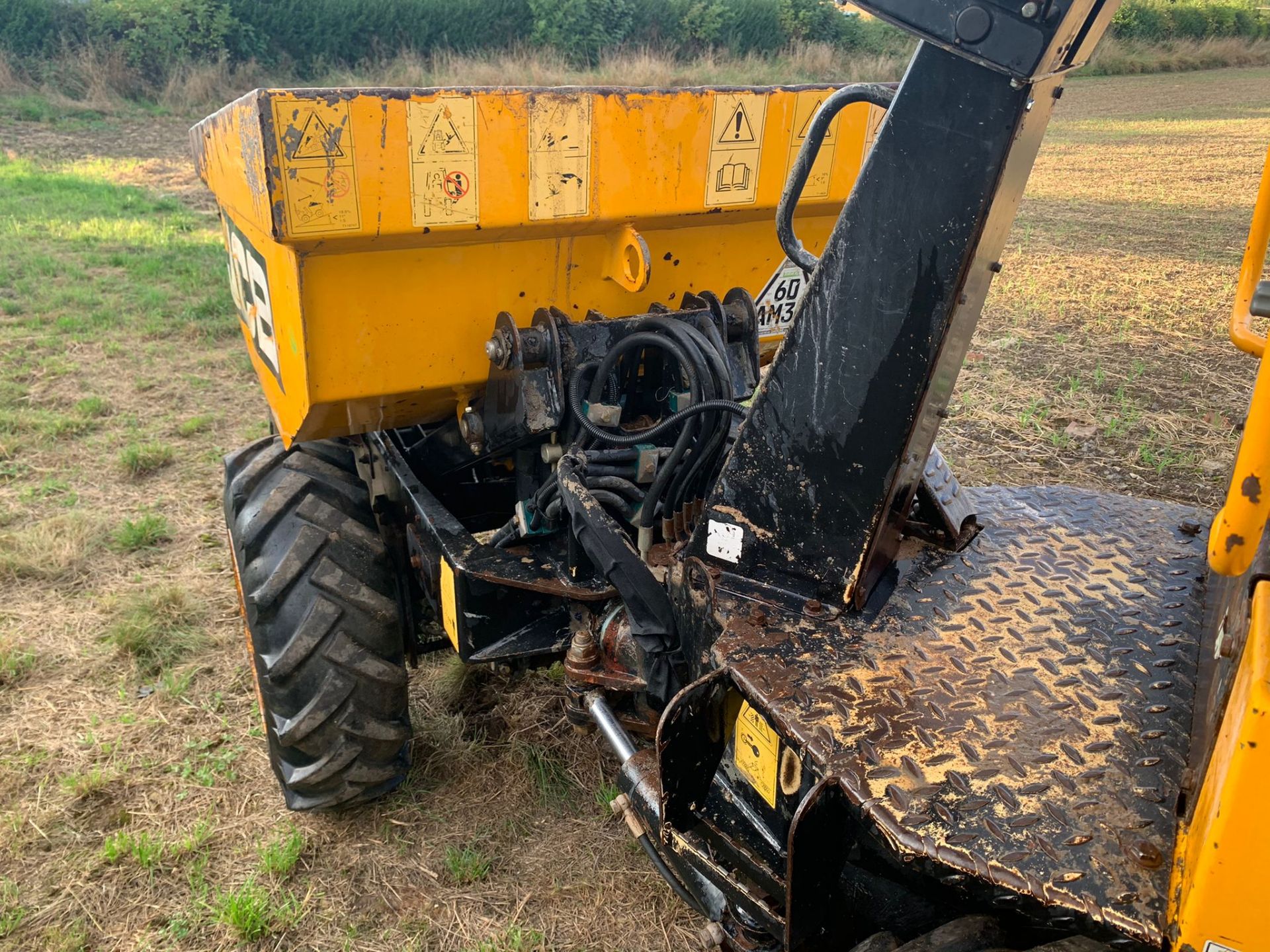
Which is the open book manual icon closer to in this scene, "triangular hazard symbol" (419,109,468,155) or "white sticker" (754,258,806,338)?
"white sticker" (754,258,806,338)

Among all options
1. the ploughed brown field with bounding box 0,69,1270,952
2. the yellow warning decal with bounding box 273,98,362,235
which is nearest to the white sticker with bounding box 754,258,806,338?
the yellow warning decal with bounding box 273,98,362,235

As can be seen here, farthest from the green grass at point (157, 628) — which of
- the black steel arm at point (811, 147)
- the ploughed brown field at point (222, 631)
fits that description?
the black steel arm at point (811, 147)

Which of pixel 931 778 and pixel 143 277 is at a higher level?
pixel 931 778

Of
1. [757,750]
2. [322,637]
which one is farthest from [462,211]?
[757,750]

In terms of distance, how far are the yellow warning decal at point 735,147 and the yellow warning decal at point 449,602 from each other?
3.68 ft

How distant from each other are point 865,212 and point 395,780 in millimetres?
2004

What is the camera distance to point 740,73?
20938 millimetres

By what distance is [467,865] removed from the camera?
252cm

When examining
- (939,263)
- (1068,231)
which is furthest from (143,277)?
(1068,231)

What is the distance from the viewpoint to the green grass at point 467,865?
2.50m

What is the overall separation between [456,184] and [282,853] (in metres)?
1.78

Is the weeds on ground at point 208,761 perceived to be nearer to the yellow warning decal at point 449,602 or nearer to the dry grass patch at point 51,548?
the yellow warning decal at point 449,602

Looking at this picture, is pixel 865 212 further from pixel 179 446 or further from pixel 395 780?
pixel 179 446

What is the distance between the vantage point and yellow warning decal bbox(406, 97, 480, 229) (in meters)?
2.00
